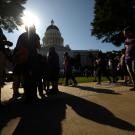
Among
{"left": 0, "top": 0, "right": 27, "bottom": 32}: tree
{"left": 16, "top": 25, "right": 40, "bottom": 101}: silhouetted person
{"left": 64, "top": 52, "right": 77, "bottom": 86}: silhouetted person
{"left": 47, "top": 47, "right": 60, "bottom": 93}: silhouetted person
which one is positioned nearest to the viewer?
{"left": 16, "top": 25, "right": 40, "bottom": 101}: silhouetted person

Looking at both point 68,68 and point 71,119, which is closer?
point 71,119

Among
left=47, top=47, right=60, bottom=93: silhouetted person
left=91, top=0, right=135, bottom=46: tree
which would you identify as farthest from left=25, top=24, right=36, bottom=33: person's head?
left=91, top=0, right=135, bottom=46: tree

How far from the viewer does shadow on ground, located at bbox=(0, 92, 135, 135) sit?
4.95 meters

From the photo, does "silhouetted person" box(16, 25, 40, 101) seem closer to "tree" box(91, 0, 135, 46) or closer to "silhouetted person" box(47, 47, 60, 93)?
"silhouetted person" box(47, 47, 60, 93)

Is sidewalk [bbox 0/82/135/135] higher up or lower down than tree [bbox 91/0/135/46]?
lower down

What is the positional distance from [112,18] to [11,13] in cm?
1863

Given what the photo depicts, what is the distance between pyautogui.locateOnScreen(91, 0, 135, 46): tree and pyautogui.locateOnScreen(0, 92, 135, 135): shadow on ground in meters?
41.9

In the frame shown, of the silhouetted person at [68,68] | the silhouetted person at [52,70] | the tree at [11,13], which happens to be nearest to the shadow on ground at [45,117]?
the silhouetted person at [52,70]

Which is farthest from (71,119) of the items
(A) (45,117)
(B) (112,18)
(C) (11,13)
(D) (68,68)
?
(B) (112,18)

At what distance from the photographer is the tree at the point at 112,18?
50125mm

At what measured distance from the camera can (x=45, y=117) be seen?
5902 mm

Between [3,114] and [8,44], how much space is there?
222 centimetres

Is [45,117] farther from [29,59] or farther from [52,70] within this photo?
[52,70]

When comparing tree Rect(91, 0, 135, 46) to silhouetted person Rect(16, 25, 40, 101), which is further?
tree Rect(91, 0, 135, 46)
